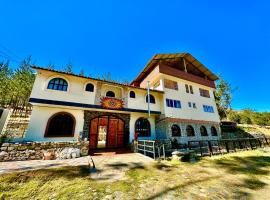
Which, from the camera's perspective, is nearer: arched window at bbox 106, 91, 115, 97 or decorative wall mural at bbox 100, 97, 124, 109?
decorative wall mural at bbox 100, 97, 124, 109

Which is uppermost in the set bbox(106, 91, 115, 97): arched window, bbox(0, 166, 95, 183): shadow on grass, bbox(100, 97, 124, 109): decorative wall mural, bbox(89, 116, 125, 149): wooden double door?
bbox(106, 91, 115, 97): arched window

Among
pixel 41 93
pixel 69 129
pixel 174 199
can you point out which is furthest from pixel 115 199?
pixel 41 93

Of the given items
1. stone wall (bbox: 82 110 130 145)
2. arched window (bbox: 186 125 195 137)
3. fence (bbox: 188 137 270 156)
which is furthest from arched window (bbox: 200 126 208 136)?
stone wall (bbox: 82 110 130 145)

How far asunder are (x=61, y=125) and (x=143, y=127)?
26.7 ft

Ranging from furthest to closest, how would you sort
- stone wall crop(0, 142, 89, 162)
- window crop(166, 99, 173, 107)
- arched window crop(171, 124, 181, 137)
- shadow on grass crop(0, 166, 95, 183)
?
window crop(166, 99, 173, 107)
arched window crop(171, 124, 181, 137)
stone wall crop(0, 142, 89, 162)
shadow on grass crop(0, 166, 95, 183)

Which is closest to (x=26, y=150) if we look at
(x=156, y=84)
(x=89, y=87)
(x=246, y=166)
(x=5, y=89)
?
(x=89, y=87)

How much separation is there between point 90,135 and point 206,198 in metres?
10.3

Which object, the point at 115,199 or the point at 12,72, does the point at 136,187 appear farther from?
the point at 12,72

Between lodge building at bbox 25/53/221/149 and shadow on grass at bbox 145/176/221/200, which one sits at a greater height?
lodge building at bbox 25/53/221/149

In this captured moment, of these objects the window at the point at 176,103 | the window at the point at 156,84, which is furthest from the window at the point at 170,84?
the window at the point at 176,103

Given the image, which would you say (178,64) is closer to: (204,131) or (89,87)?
(204,131)

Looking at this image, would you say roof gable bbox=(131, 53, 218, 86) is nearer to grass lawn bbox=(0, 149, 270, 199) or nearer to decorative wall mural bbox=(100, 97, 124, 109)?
decorative wall mural bbox=(100, 97, 124, 109)

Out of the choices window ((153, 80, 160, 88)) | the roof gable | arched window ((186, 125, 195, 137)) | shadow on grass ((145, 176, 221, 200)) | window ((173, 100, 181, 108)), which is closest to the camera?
shadow on grass ((145, 176, 221, 200))

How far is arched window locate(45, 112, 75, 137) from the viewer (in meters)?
10.1
